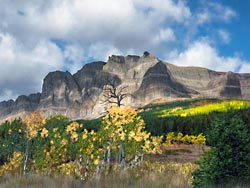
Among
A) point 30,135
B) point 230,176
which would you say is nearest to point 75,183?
point 230,176

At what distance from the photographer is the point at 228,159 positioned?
741 cm

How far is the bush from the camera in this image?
746 centimetres

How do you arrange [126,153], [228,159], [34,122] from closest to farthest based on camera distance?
1. [228,159]
2. [126,153]
3. [34,122]

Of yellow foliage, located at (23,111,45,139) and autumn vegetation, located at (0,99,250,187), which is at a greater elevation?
yellow foliage, located at (23,111,45,139)

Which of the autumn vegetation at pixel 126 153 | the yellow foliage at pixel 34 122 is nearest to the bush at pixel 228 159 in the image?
the autumn vegetation at pixel 126 153

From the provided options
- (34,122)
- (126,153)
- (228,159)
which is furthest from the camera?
(34,122)

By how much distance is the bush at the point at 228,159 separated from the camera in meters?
7.46

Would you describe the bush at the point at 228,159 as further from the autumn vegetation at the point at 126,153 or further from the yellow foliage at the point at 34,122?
the yellow foliage at the point at 34,122

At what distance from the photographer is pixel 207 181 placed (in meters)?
7.57

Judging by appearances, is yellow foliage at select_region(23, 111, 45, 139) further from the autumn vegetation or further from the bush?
the bush

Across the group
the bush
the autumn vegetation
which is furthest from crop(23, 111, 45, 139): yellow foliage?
the bush

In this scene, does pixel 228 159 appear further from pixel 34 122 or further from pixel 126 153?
pixel 34 122

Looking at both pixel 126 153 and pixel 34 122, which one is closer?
pixel 126 153

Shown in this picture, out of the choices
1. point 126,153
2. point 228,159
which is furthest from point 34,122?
point 228,159
